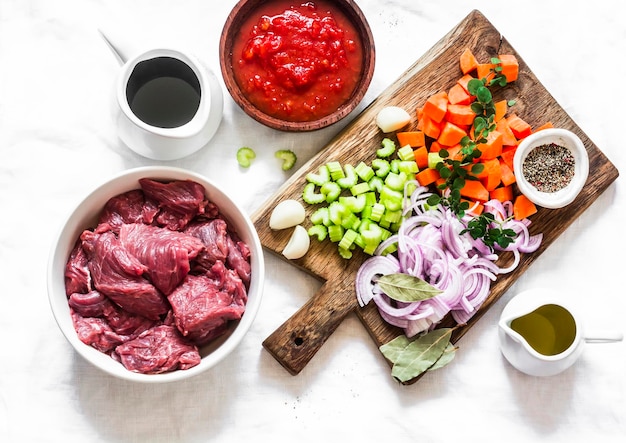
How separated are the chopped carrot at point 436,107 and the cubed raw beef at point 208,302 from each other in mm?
1141

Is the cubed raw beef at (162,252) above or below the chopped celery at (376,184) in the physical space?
above

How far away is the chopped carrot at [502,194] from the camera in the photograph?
3.13 meters

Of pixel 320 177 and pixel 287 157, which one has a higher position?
pixel 287 157

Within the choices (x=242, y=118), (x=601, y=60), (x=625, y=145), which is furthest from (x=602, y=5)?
(x=242, y=118)

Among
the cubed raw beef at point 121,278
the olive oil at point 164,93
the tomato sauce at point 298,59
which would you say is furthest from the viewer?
the tomato sauce at point 298,59

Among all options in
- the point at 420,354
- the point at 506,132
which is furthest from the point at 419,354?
the point at 506,132

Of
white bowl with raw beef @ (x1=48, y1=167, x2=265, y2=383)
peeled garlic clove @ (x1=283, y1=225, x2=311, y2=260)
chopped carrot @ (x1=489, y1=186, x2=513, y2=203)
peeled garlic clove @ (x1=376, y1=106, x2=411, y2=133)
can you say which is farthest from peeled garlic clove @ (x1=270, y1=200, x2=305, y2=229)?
chopped carrot @ (x1=489, y1=186, x2=513, y2=203)

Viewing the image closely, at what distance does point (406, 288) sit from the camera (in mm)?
2984

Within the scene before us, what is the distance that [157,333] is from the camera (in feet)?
8.61

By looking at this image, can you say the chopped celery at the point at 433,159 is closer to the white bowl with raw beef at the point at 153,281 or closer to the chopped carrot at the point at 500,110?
the chopped carrot at the point at 500,110

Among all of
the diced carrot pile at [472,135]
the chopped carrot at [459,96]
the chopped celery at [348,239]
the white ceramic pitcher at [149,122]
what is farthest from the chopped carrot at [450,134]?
the white ceramic pitcher at [149,122]

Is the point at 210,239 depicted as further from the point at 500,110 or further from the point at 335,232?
the point at 500,110

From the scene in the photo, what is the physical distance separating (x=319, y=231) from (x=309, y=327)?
425 millimetres

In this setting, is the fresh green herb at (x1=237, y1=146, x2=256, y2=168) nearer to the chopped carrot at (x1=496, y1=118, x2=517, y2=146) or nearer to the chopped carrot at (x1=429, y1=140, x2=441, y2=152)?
the chopped carrot at (x1=429, y1=140, x2=441, y2=152)
